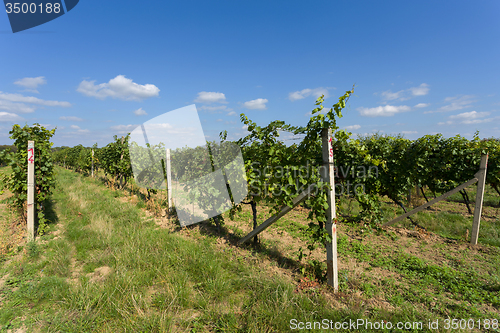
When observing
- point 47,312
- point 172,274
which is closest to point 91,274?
point 47,312

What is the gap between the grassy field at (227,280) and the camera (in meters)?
2.58

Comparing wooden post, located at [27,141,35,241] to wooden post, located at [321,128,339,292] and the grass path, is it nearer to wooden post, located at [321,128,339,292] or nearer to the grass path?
the grass path

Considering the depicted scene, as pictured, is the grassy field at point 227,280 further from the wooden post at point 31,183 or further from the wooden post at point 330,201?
the wooden post at point 31,183

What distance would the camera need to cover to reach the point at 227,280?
3.26m

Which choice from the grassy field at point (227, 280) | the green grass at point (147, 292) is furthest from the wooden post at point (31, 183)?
the green grass at point (147, 292)

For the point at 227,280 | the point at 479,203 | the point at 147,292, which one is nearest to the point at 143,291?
the point at 147,292

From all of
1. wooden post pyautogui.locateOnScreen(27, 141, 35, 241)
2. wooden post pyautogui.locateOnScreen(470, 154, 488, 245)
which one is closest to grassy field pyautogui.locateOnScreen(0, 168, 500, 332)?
wooden post pyautogui.locateOnScreen(470, 154, 488, 245)

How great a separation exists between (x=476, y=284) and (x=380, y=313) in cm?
201

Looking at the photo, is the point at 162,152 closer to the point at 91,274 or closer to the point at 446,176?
the point at 91,274

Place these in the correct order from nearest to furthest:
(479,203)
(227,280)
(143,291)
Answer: (143,291) < (227,280) < (479,203)

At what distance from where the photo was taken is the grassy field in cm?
258

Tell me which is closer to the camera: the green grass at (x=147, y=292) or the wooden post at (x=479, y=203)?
the green grass at (x=147, y=292)

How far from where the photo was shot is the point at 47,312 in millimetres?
2746

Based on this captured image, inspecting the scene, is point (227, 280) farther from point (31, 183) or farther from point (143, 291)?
point (31, 183)
